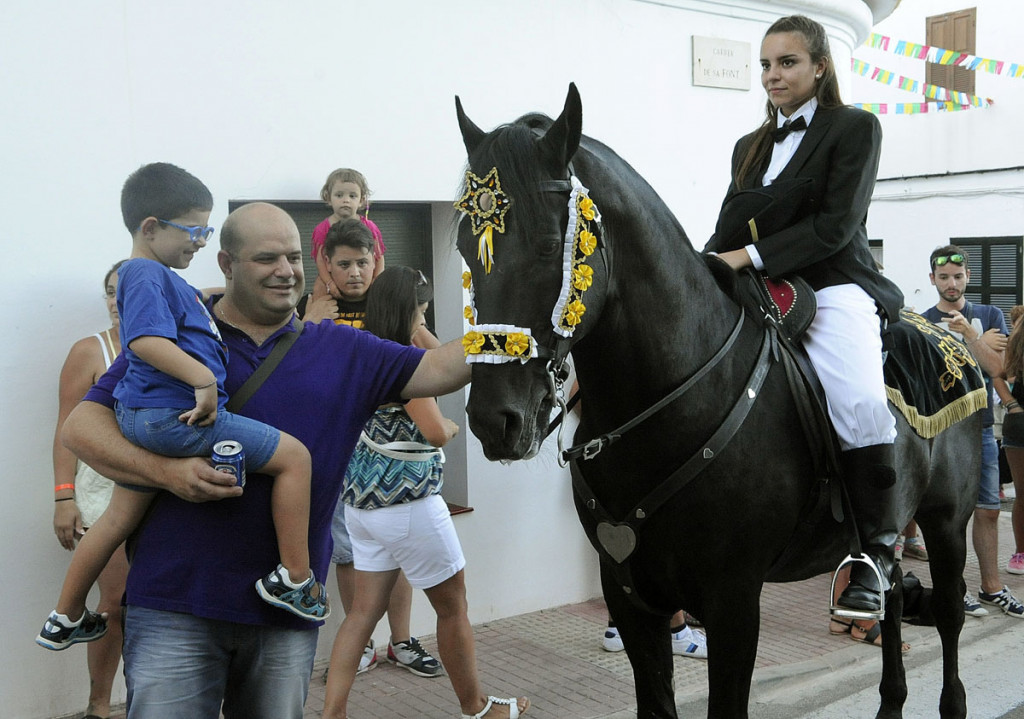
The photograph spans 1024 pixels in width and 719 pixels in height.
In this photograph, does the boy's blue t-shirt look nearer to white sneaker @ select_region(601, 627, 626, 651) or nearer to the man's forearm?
the man's forearm

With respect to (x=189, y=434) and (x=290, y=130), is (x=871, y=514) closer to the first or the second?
(x=189, y=434)

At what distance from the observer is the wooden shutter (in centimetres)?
1571

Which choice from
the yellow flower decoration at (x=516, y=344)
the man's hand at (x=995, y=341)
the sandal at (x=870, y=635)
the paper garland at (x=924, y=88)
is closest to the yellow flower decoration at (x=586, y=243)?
the yellow flower decoration at (x=516, y=344)

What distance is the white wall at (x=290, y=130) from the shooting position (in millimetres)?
4516

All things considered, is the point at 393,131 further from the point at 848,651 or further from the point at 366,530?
the point at 848,651

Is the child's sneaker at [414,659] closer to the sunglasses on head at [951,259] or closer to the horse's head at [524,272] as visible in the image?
the horse's head at [524,272]

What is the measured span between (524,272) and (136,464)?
1.08 metres

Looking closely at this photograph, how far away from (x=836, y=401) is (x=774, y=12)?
4.81m

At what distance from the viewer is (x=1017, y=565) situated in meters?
7.28

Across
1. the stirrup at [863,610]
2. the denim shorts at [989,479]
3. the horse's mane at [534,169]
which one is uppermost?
the horse's mane at [534,169]

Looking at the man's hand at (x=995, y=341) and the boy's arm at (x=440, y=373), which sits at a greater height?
the boy's arm at (x=440, y=373)

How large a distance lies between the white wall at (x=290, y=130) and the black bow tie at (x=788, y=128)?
2.50m

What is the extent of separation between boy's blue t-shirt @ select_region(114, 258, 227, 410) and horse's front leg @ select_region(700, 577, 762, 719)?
5.11 ft

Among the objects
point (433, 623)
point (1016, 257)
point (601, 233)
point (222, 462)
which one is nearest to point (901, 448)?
point (601, 233)
